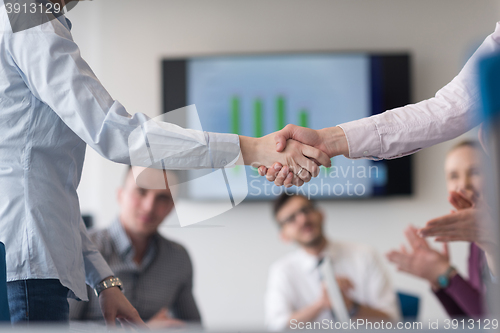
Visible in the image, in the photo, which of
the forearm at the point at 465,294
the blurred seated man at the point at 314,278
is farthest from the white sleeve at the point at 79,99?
the blurred seated man at the point at 314,278

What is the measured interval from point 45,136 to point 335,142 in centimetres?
59

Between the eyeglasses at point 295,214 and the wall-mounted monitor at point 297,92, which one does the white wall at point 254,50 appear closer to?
the wall-mounted monitor at point 297,92

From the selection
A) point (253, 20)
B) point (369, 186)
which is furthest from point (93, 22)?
point (369, 186)

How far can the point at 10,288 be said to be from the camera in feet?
2.25

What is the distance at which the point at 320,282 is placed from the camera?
6.15 ft

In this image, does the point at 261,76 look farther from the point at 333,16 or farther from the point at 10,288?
the point at 10,288

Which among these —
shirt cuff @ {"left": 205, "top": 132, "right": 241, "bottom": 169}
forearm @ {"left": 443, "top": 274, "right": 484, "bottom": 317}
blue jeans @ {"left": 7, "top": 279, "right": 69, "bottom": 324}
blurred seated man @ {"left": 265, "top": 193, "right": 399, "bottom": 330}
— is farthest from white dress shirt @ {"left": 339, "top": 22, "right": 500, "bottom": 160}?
blurred seated man @ {"left": 265, "top": 193, "right": 399, "bottom": 330}

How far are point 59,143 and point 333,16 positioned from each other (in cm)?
182

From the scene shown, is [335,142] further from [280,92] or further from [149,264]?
[280,92]

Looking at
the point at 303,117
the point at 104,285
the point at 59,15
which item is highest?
the point at 59,15

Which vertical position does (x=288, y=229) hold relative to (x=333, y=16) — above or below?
below

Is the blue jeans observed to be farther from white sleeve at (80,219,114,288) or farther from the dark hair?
the dark hair

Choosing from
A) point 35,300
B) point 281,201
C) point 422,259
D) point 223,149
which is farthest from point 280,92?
point 35,300

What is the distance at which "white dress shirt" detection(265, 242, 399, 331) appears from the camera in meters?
1.83
